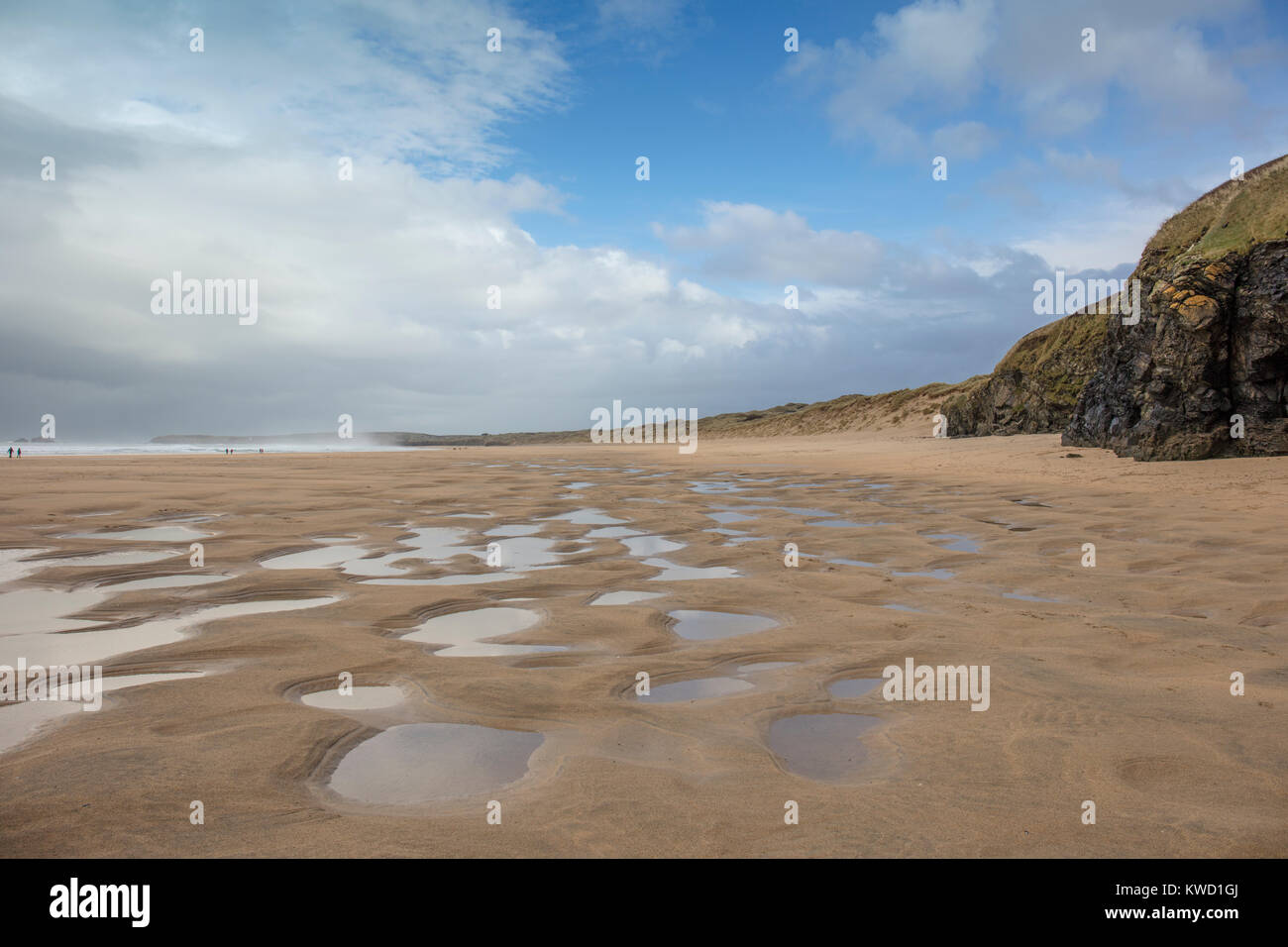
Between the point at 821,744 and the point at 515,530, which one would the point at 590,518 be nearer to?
the point at 515,530

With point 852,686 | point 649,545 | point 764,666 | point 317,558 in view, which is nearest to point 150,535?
point 317,558

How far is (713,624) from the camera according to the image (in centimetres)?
518

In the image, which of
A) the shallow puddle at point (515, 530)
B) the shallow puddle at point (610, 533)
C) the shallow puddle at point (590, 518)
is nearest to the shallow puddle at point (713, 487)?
the shallow puddle at point (590, 518)

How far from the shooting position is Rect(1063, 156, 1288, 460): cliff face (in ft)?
44.2

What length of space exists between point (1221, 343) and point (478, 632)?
53.4ft

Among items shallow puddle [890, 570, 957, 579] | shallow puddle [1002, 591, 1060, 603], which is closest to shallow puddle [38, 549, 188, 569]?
shallow puddle [890, 570, 957, 579]

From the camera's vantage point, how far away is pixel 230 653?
4.24 m

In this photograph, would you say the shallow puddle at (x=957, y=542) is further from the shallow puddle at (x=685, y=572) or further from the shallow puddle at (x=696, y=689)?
the shallow puddle at (x=696, y=689)

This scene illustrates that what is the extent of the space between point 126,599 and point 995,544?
8.60 meters

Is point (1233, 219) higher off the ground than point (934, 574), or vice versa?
point (1233, 219)

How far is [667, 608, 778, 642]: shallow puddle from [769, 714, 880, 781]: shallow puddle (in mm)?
1400

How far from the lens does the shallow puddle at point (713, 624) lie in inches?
194

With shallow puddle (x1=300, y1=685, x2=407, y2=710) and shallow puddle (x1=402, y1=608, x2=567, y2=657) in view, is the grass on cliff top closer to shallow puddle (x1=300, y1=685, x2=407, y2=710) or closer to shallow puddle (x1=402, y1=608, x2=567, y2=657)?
shallow puddle (x1=402, y1=608, x2=567, y2=657)
